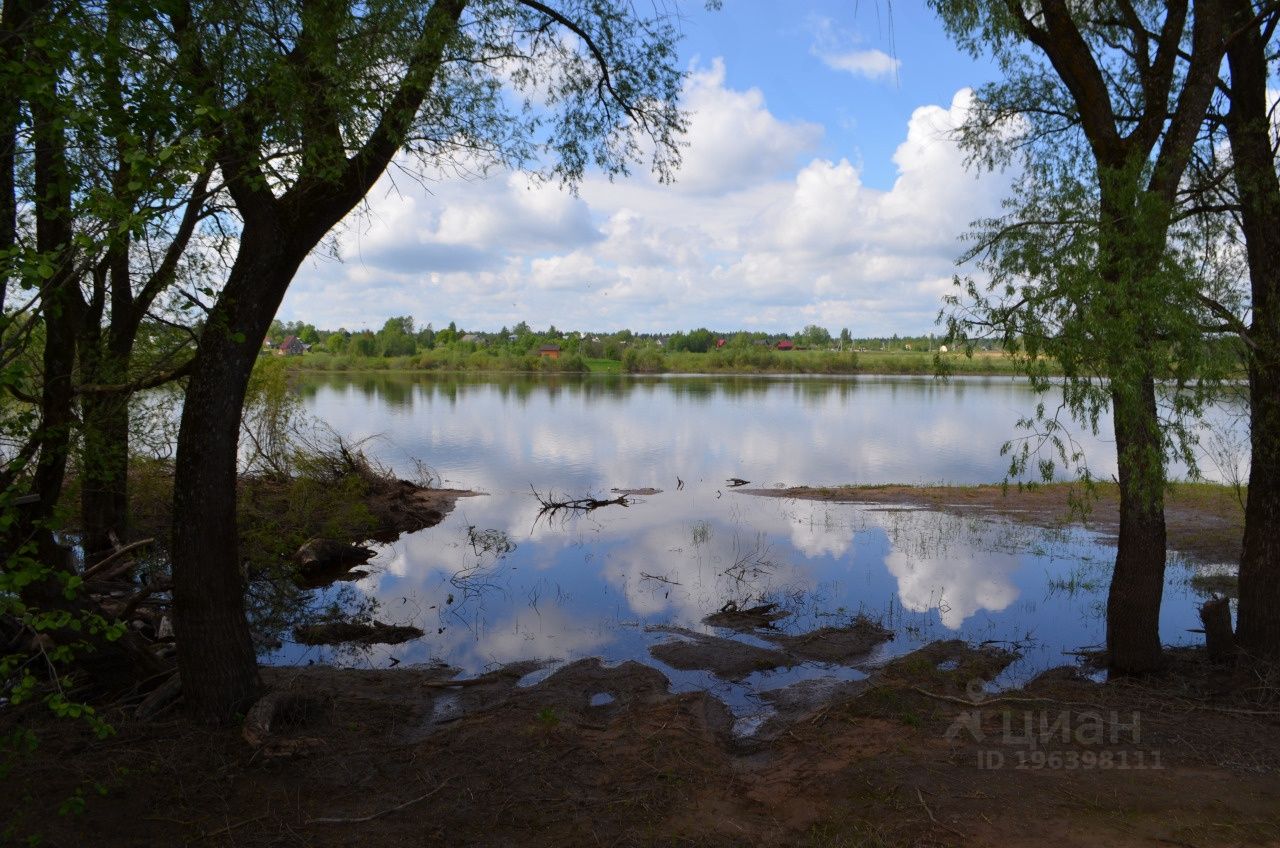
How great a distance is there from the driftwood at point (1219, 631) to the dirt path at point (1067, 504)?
6.63 metres

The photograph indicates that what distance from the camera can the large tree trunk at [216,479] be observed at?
5.80 m

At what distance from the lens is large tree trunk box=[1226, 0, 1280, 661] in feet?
24.9

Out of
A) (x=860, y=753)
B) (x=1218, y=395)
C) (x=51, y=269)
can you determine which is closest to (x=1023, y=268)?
(x=1218, y=395)

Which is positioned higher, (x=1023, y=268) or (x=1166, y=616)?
(x=1023, y=268)

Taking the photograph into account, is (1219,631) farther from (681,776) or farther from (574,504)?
(574,504)

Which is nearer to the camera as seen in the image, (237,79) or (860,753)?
(237,79)

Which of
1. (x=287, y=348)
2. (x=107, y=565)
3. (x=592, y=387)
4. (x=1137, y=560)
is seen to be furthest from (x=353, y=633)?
(x=592, y=387)

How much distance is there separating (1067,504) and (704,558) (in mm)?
7508

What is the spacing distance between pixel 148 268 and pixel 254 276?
5537mm

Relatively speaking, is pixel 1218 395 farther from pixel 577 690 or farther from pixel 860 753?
pixel 577 690

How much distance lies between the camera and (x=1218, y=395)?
8.08 m

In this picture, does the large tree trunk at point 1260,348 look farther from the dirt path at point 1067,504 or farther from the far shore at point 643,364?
the far shore at point 643,364

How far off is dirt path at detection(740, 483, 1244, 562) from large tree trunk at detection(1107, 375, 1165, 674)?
22.7 feet

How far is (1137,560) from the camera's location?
7.96 meters
